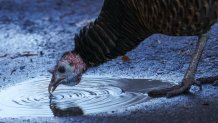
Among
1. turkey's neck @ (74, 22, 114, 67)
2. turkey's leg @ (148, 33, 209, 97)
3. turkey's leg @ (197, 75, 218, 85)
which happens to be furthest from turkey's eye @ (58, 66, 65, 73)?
turkey's leg @ (197, 75, 218, 85)

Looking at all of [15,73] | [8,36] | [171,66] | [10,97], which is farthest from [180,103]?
[8,36]

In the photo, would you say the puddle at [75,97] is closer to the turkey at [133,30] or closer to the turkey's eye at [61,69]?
the turkey at [133,30]

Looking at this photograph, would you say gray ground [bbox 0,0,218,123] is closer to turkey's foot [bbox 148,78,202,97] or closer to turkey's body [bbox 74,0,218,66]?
turkey's foot [bbox 148,78,202,97]

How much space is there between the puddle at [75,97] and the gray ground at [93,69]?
0.55 ft

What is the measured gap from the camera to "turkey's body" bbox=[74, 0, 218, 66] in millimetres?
5875

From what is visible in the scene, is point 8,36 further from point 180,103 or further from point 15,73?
point 180,103

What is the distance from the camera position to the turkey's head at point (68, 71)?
249 inches

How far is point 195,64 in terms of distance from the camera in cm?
625

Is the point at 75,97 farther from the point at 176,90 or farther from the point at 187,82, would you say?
the point at 187,82

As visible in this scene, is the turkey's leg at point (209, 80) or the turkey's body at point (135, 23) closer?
the turkey's body at point (135, 23)

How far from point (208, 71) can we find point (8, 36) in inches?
134

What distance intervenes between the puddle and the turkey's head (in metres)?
0.16

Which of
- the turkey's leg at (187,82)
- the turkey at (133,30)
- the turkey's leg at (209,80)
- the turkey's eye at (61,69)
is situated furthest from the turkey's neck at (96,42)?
the turkey's leg at (209,80)

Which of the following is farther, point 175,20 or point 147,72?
point 147,72
